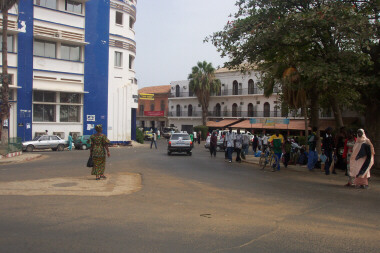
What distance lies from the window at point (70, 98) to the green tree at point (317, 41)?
908 inches

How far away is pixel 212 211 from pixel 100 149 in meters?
5.09

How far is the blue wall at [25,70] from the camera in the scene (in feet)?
105

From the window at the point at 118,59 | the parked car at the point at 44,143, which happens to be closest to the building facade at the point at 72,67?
the window at the point at 118,59

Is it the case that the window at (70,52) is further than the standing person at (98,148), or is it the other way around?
the window at (70,52)

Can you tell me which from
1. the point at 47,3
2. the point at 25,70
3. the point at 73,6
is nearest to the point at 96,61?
the point at 73,6

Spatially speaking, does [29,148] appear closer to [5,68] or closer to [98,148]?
[5,68]

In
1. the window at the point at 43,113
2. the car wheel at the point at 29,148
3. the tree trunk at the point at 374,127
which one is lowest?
the car wheel at the point at 29,148

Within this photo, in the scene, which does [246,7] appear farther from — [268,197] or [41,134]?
[41,134]

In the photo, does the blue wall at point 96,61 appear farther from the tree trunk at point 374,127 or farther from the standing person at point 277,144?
the tree trunk at point 374,127

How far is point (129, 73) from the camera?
4028 centimetres

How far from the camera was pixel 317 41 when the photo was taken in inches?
579

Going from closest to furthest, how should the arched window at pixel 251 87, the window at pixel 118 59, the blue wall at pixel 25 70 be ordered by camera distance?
the blue wall at pixel 25 70 < the window at pixel 118 59 < the arched window at pixel 251 87

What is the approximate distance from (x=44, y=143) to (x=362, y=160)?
26.0 meters

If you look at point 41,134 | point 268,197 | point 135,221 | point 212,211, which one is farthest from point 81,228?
point 41,134
